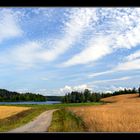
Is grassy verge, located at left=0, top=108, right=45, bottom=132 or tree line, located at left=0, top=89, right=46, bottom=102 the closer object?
tree line, located at left=0, top=89, right=46, bottom=102

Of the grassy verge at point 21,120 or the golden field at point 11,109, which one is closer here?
the grassy verge at point 21,120

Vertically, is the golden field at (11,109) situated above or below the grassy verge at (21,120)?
above

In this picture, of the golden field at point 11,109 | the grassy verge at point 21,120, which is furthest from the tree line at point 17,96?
the golden field at point 11,109

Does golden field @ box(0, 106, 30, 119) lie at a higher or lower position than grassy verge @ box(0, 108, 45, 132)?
higher

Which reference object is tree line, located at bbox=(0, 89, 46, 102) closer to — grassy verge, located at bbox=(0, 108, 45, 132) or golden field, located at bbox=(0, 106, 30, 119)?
grassy verge, located at bbox=(0, 108, 45, 132)

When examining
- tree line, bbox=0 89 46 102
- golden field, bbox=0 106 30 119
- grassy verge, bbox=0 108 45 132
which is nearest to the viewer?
tree line, bbox=0 89 46 102

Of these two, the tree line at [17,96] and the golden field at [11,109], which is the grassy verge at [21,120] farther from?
the tree line at [17,96]

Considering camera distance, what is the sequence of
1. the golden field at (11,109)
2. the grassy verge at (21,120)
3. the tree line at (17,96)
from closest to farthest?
1. the tree line at (17,96)
2. the grassy verge at (21,120)
3. the golden field at (11,109)

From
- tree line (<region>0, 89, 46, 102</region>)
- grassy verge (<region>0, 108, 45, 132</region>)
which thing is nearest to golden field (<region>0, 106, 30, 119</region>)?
grassy verge (<region>0, 108, 45, 132</region>)

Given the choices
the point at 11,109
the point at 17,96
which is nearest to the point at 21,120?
the point at 11,109

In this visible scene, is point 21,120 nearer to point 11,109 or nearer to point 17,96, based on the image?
point 11,109

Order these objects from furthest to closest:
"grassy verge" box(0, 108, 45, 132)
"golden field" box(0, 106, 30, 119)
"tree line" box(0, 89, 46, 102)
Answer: "golden field" box(0, 106, 30, 119) → "grassy verge" box(0, 108, 45, 132) → "tree line" box(0, 89, 46, 102)

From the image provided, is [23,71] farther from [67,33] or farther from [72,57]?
[67,33]

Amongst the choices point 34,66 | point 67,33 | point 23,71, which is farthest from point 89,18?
point 23,71
